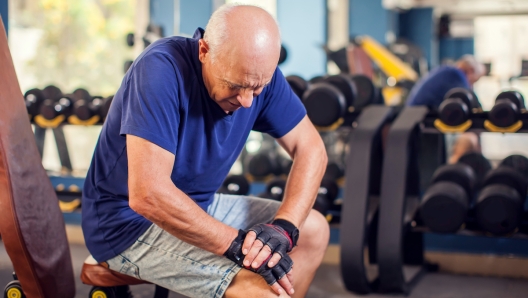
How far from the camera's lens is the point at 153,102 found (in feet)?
4.28

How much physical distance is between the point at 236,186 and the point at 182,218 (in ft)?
5.73

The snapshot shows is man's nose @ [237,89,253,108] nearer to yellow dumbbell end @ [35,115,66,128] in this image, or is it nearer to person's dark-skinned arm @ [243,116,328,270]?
person's dark-skinned arm @ [243,116,328,270]

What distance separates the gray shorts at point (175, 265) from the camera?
138cm

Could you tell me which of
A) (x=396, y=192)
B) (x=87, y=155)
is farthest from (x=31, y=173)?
(x=87, y=155)

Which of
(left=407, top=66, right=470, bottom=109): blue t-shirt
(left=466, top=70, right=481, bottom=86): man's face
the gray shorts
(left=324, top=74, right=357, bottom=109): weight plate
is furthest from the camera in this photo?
(left=466, top=70, right=481, bottom=86): man's face

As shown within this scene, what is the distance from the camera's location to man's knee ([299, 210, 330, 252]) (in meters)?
1.62

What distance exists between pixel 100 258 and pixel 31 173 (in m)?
0.28

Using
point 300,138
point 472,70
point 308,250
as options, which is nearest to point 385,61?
point 472,70

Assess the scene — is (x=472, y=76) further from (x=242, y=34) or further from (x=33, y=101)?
(x=242, y=34)

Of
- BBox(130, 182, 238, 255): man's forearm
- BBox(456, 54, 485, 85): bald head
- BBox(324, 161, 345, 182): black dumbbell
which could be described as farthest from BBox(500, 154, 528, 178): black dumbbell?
BBox(130, 182, 238, 255): man's forearm

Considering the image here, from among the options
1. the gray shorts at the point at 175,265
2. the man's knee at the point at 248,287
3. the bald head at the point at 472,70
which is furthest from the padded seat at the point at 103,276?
the bald head at the point at 472,70

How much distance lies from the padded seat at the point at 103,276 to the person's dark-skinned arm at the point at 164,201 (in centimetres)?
32

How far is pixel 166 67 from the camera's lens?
53.6 inches

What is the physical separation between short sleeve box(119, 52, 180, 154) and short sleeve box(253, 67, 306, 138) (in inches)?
12.3
